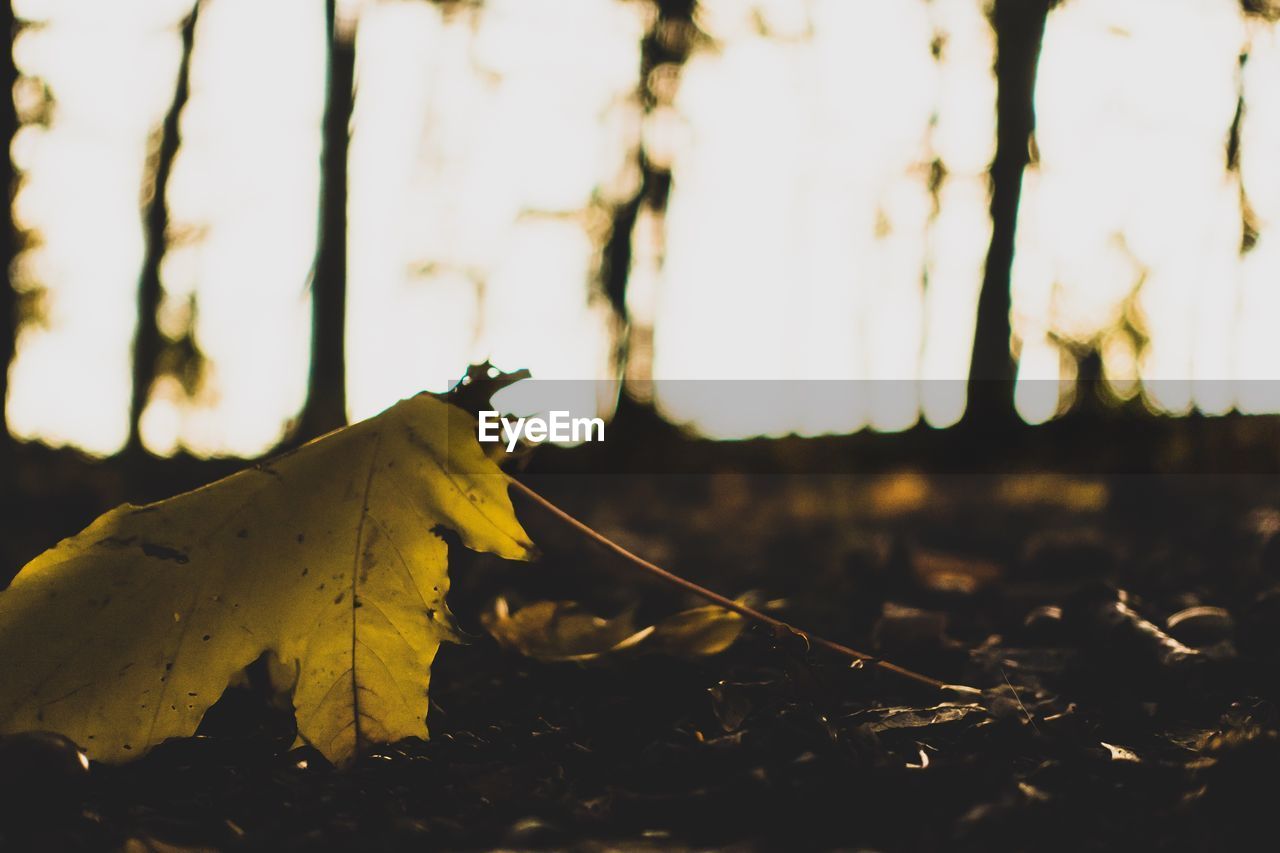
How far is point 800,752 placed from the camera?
79cm

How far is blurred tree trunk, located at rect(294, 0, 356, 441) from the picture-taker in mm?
6559

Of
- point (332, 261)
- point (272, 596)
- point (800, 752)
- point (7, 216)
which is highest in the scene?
point (7, 216)

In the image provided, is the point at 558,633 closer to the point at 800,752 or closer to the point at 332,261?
the point at 800,752

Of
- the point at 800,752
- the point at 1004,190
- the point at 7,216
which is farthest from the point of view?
the point at 7,216

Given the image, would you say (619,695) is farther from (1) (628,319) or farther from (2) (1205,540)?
(1) (628,319)

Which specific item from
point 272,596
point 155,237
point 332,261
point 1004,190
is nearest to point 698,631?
point 272,596

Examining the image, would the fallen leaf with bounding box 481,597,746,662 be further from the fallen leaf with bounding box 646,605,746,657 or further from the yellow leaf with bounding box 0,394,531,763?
the yellow leaf with bounding box 0,394,531,763

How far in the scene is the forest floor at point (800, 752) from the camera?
25.8 inches

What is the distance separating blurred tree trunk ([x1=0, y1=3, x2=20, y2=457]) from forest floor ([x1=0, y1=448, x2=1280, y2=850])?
289 inches

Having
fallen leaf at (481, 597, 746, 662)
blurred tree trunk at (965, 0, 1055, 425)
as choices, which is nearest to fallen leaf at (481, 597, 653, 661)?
fallen leaf at (481, 597, 746, 662)

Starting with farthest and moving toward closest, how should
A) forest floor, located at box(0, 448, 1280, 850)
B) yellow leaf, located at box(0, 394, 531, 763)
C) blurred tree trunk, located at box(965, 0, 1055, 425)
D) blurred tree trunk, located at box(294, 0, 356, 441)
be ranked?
blurred tree trunk, located at box(294, 0, 356, 441), blurred tree trunk, located at box(965, 0, 1055, 425), yellow leaf, located at box(0, 394, 531, 763), forest floor, located at box(0, 448, 1280, 850)

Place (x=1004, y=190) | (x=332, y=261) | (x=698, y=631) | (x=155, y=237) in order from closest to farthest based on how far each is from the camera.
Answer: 1. (x=698, y=631)
2. (x=1004, y=190)
3. (x=332, y=261)
4. (x=155, y=237)

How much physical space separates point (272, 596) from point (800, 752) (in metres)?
0.46

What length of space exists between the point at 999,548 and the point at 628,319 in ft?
18.8
